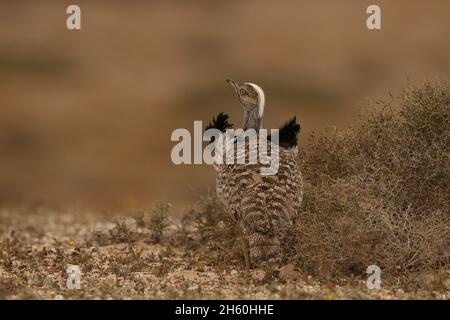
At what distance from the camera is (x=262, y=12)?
26.6 metres

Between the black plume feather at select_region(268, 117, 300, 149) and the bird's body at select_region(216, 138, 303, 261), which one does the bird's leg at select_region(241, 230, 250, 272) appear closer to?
the bird's body at select_region(216, 138, 303, 261)

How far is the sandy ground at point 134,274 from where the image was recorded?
5828mm

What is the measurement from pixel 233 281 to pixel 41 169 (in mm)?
12537

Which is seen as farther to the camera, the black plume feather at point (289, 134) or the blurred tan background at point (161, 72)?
the blurred tan background at point (161, 72)

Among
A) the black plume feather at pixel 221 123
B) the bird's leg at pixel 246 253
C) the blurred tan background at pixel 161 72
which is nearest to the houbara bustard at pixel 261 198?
the bird's leg at pixel 246 253

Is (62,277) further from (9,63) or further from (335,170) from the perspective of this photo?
(9,63)

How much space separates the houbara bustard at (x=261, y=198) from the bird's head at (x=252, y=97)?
59cm

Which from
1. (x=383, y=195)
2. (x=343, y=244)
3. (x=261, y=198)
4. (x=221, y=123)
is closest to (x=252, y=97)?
(x=221, y=123)

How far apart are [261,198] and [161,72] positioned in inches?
695

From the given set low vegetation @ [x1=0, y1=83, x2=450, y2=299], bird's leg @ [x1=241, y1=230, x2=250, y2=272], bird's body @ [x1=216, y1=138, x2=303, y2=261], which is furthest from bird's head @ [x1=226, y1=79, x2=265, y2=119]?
bird's leg @ [x1=241, y1=230, x2=250, y2=272]

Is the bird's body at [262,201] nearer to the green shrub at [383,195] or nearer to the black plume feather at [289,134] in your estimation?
the green shrub at [383,195]

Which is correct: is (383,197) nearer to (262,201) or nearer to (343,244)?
(343,244)

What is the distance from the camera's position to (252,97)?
788cm
